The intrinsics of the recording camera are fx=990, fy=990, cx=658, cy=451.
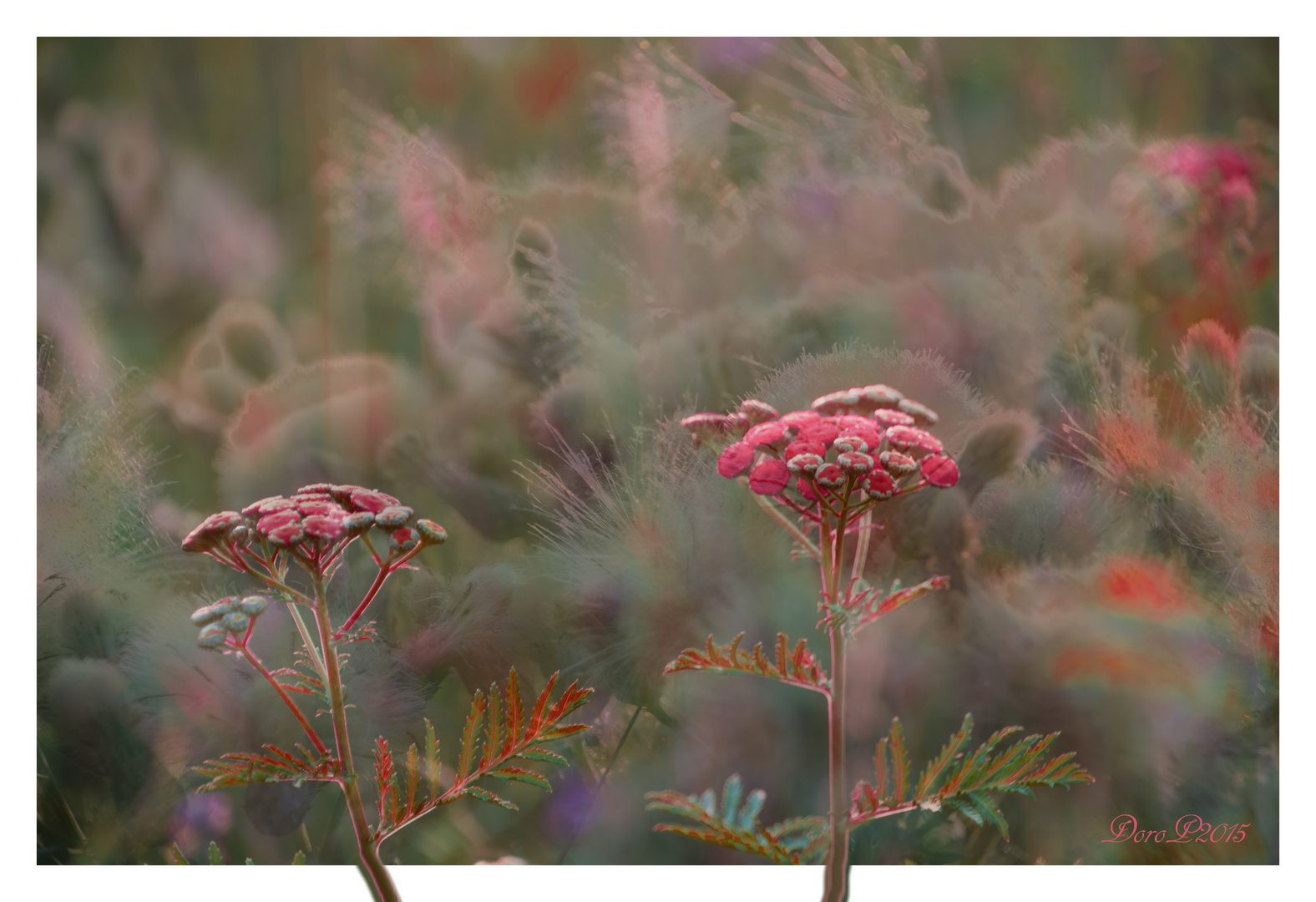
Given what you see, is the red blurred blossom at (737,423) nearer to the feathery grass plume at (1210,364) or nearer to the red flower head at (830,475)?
the red flower head at (830,475)

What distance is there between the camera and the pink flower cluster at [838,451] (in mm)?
1519

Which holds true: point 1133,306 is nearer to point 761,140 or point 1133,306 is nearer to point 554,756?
point 761,140

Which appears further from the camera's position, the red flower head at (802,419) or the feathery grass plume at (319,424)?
the feathery grass plume at (319,424)

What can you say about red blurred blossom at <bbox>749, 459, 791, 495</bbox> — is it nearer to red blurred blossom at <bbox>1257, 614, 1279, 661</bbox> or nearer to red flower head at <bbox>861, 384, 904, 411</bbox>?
red flower head at <bbox>861, 384, 904, 411</bbox>

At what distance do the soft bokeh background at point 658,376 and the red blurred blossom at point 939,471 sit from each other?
0.31m

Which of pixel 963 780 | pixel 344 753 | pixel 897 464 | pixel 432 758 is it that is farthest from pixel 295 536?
pixel 963 780

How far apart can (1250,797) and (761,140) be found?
159 cm

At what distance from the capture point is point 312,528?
150 cm

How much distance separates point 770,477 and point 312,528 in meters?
0.71

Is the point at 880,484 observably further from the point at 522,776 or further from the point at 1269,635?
the point at 1269,635

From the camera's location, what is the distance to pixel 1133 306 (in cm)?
190

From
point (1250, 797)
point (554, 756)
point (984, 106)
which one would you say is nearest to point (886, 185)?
point (984, 106)

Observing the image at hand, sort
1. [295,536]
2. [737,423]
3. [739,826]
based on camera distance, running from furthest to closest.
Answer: [739,826] < [737,423] < [295,536]

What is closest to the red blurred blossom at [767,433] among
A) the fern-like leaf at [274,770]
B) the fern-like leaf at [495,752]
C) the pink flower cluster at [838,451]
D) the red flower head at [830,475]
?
the pink flower cluster at [838,451]
